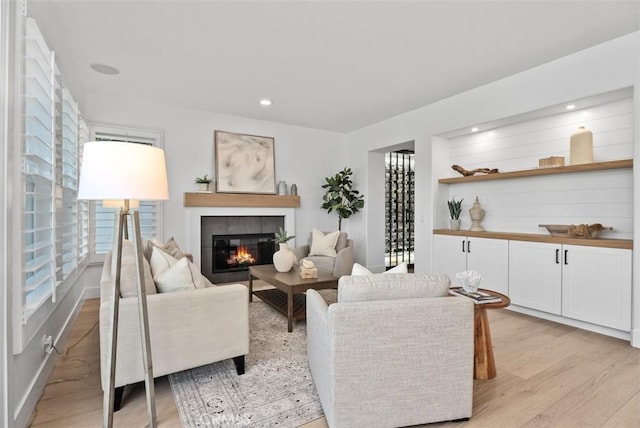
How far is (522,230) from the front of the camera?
4.03 meters

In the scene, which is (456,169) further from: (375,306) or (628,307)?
(375,306)

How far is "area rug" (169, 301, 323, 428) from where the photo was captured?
1.82 metres

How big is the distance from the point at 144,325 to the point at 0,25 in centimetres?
153

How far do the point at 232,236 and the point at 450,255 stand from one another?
10.6ft

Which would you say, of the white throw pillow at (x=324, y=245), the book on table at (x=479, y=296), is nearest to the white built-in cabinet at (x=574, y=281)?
the book on table at (x=479, y=296)

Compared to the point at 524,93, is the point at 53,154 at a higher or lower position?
lower

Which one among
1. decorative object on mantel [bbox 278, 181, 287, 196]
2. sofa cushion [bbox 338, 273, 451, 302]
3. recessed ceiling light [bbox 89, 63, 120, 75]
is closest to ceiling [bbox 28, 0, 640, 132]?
recessed ceiling light [bbox 89, 63, 120, 75]

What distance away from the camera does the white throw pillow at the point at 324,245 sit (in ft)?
16.4

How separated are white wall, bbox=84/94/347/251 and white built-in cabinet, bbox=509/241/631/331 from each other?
332 cm

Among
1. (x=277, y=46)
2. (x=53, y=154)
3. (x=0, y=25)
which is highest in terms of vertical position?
(x=277, y=46)

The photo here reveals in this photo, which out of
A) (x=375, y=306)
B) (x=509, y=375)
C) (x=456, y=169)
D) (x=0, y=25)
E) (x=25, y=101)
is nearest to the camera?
(x=0, y=25)

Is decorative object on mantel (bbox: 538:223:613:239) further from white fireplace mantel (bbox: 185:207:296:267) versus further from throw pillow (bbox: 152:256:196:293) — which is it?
white fireplace mantel (bbox: 185:207:296:267)

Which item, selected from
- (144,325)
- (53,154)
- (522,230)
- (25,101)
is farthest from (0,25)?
(522,230)

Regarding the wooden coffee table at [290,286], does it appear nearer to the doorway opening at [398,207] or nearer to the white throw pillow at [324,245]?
the white throw pillow at [324,245]
